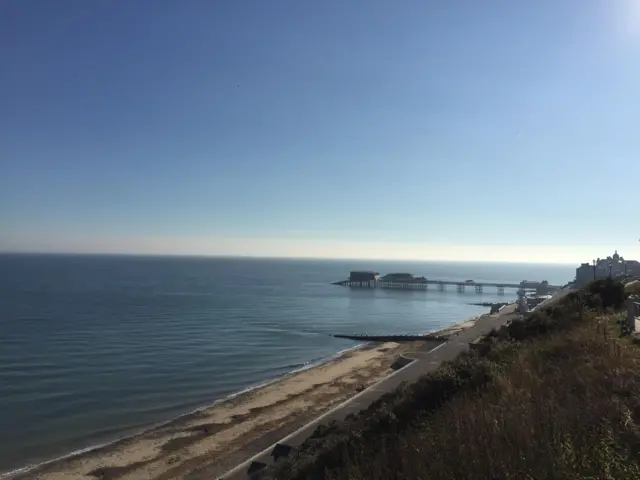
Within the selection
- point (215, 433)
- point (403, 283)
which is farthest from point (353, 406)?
point (403, 283)

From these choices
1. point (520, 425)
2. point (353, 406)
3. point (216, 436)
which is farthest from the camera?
point (216, 436)

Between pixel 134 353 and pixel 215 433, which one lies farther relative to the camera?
pixel 134 353

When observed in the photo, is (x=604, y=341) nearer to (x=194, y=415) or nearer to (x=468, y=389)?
(x=468, y=389)

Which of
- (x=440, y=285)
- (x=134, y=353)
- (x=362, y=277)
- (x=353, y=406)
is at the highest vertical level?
(x=362, y=277)

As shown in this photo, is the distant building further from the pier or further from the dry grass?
the dry grass

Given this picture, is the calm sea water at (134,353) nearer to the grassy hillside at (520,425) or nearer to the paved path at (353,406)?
the paved path at (353,406)

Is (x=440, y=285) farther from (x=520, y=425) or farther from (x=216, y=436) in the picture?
(x=520, y=425)

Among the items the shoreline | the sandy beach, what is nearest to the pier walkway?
the shoreline

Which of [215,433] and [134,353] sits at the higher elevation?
[215,433]
